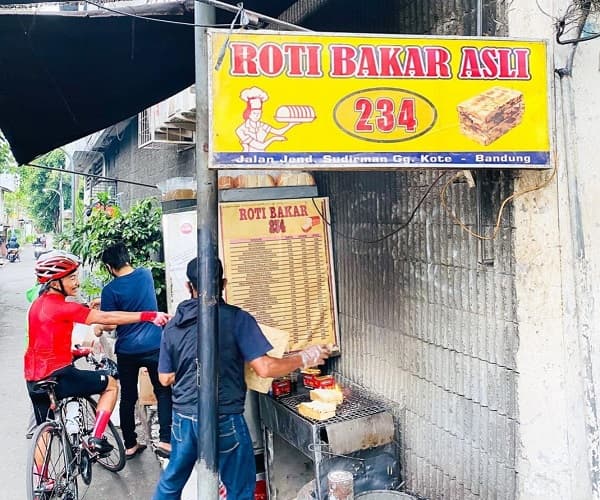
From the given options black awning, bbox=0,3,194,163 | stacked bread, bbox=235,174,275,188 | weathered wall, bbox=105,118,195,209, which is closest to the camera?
black awning, bbox=0,3,194,163

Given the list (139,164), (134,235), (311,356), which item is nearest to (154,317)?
(311,356)

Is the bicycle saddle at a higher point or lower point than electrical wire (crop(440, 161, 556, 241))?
lower

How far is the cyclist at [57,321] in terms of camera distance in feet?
13.3

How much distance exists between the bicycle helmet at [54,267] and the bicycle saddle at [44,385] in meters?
0.75

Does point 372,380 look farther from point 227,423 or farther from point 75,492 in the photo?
point 75,492

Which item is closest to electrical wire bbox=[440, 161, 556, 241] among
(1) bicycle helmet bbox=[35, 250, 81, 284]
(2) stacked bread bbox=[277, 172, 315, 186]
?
(2) stacked bread bbox=[277, 172, 315, 186]

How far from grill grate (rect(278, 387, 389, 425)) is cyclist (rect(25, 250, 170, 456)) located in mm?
1143

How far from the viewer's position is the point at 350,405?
3834mm

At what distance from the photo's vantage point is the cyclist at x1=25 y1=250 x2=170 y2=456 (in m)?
4.04

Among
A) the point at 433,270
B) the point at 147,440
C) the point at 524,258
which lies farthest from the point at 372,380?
the point at 147,440

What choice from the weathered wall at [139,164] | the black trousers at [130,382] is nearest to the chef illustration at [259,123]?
the black trousers at [130,382]

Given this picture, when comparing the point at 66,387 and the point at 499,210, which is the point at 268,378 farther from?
the point at 66,387

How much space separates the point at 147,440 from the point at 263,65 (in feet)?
15.1

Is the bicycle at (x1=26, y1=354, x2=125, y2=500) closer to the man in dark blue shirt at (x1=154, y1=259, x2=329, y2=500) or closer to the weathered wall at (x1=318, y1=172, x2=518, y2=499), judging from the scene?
the man in dark blue shirt at (x1=154, y1=259, x2=329, y2=500)
